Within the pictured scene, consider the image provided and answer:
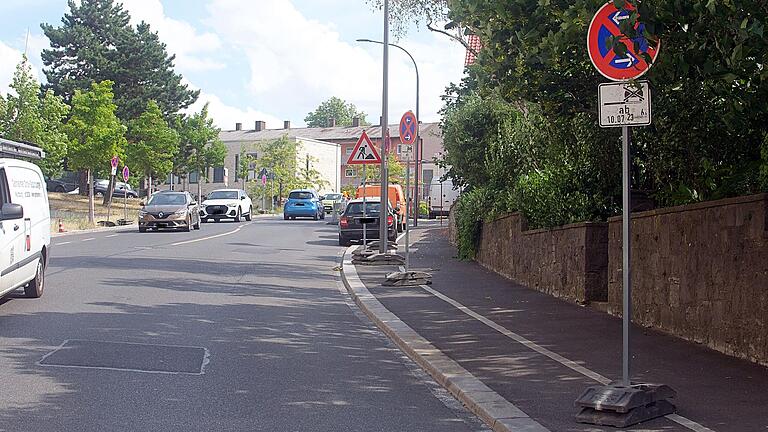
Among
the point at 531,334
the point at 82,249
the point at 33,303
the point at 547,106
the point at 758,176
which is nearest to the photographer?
the point at 758,176

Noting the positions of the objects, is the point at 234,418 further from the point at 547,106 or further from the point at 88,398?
the point at 547,106

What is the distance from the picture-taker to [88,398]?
757 cm

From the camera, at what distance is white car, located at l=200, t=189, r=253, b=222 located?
49.9m

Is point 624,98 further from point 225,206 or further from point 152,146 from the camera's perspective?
point 152,146

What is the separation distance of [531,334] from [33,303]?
22.0 ft

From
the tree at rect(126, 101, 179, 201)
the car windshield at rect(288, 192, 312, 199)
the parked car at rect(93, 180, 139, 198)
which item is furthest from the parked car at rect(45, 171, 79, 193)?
the car windshield at rect(288, 192, 312, 199)

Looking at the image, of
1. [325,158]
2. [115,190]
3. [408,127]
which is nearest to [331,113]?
[325,158]

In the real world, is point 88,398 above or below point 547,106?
below

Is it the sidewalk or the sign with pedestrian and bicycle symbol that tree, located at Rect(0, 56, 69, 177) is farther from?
the sign with pedestrian and bicycle symbol

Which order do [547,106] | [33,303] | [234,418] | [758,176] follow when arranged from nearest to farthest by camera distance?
[234,418], [758,176], [547,106], [33,303]

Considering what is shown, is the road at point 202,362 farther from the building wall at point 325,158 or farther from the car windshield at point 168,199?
the building wall at point 325,158

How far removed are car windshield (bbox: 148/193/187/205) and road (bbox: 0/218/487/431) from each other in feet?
64.9

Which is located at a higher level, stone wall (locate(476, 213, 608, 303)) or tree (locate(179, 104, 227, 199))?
tree (locate(179, 104, 227, 199))

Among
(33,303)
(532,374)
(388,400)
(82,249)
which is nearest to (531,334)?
(532,374)
